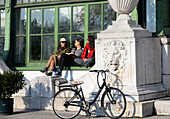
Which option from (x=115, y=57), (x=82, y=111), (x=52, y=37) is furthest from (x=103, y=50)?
(x=52, y=37)

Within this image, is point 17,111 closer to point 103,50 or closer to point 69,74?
point 69,74

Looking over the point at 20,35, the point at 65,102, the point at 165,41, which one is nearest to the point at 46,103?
the point at 65,102

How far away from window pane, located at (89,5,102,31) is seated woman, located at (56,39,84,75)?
625 mm

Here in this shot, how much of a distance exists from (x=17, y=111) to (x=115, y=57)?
10.9 ft

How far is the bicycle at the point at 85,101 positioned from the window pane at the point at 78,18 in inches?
140

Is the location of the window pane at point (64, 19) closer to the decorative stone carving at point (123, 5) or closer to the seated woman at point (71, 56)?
the seated woman at point (71, 56)

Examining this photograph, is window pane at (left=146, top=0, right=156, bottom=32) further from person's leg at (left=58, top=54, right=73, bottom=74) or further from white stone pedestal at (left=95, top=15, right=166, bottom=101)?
person's leg at (left=58, top=54, right=73, bottom=74)

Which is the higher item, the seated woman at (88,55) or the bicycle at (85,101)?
the seated woman at (88,55)

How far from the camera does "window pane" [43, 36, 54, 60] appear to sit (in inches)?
514

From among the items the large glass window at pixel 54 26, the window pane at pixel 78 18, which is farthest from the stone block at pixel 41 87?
the window pane at pixel 78 18

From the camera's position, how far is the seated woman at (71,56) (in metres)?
11.6

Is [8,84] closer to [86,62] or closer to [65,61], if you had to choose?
[65,61]

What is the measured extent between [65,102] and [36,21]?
4902mm

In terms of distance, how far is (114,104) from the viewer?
896 centimetres
